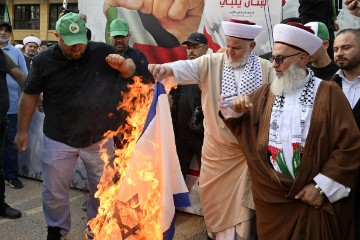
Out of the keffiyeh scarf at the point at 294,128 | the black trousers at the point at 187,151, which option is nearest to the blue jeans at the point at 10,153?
the black trousers at the point at 187,151

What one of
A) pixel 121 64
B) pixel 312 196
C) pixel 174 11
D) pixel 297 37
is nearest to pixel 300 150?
pixel 312 196

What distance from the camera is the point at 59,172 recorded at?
4.05 m

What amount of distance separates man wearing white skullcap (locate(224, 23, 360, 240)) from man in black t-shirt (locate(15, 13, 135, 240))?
152 cm

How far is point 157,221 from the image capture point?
3424mm

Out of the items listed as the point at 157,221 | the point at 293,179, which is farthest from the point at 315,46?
the point at 157,221

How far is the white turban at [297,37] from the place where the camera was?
293 cm

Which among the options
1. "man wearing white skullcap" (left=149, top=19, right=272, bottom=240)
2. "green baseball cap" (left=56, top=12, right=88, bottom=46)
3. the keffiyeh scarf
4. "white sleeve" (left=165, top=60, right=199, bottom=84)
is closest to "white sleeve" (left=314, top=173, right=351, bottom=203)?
the keffiyeh scarf

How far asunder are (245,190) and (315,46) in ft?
4.36

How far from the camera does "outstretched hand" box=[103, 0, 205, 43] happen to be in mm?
5438

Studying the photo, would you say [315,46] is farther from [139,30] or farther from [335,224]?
[139,30]

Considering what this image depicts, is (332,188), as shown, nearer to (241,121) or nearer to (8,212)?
(241,121)

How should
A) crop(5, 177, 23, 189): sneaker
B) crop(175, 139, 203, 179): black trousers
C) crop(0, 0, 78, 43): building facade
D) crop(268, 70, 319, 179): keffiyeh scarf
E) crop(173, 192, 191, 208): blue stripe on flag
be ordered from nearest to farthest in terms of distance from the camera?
crop(268, 70, 319, 179): keffiyeh scarf, crop(173, 192, 191, 208): blue stripe on flag, crop(175, 139, 203, 179): black trousers, crop(5, 177, 23, 189): sneaker, crop(0, 0, 78, 43): building facade

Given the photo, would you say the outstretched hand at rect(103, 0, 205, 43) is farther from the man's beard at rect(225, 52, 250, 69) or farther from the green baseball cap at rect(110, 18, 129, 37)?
the man's beard at rect(225, 52, 250, 69)

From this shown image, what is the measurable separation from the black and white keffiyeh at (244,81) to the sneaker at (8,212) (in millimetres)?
3030
